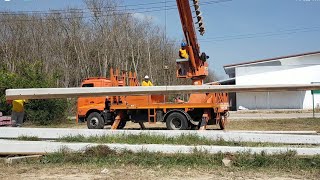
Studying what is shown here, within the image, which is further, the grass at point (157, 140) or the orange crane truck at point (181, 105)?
the orange crane truck at point (181, 105)

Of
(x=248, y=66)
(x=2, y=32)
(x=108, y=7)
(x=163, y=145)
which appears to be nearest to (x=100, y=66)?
(x=108, y=7)

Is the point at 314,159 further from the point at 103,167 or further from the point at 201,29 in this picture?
the point at 201,29

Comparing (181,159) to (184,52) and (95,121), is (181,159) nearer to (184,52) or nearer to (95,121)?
(184,52)

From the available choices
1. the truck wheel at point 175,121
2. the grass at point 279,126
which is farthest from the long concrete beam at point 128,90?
the grass at point 279,126

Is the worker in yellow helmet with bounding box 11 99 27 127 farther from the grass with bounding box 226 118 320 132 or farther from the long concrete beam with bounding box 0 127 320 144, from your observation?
the grass with bounding box 226 118 320 132

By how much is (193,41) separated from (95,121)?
548 cm

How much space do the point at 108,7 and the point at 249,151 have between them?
37.0 metres

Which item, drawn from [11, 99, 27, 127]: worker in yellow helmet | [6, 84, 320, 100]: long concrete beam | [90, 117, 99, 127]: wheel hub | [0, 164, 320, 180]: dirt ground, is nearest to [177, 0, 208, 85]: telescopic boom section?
[90, 117, 99, 127]: wheel hub

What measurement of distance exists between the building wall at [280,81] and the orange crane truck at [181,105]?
23191mm

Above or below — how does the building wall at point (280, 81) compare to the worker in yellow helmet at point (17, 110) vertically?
above

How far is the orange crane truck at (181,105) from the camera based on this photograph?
15570mm

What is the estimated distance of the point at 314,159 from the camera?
7109 mm

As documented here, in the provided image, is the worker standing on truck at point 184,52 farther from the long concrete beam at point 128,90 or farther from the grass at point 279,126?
the long concrete beam at point 128,90

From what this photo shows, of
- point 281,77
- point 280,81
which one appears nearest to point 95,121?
point 280,81
